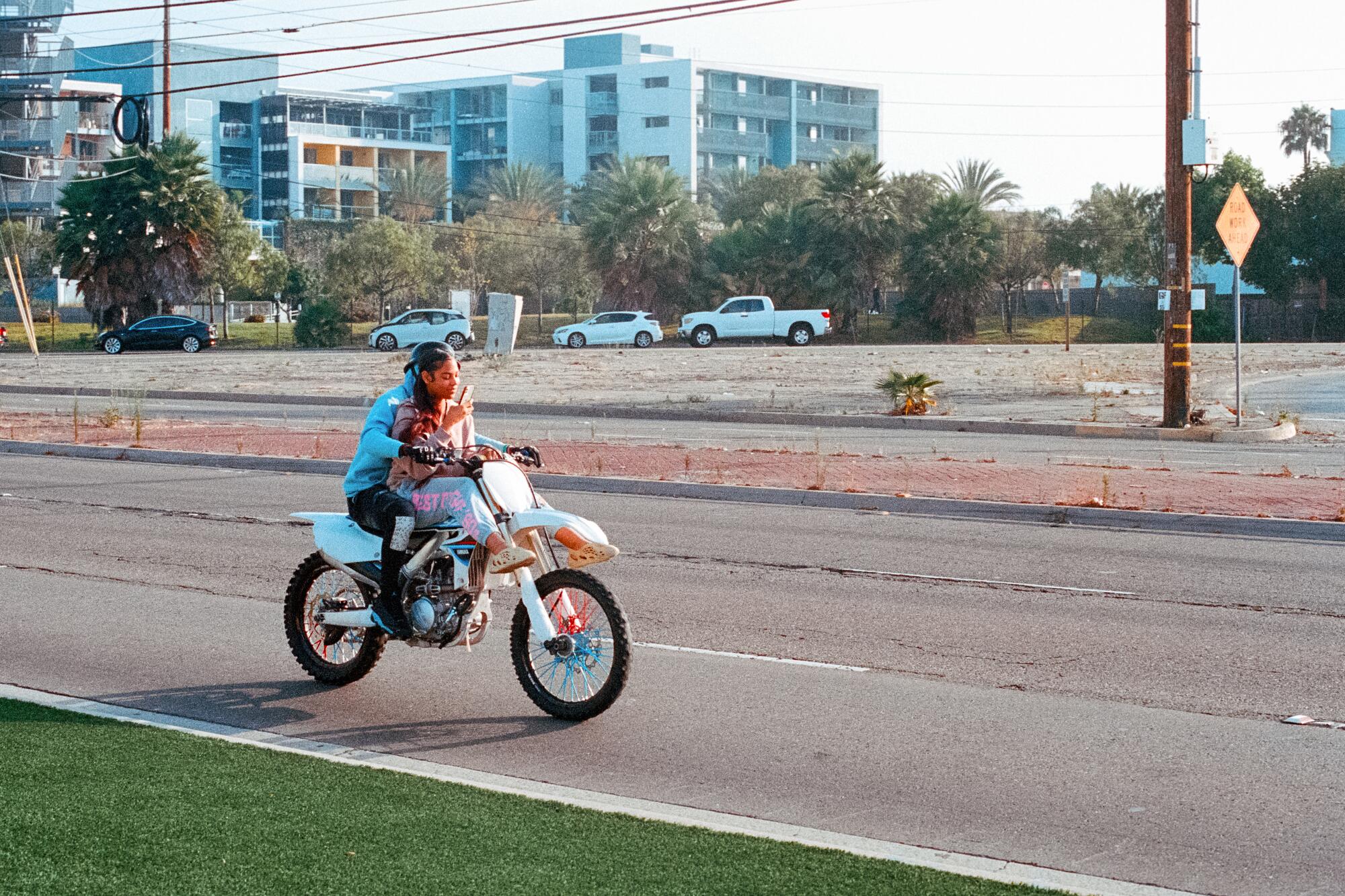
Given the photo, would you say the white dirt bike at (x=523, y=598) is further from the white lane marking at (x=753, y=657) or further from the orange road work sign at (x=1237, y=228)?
the orange road work sign at (x=1237, y=228)

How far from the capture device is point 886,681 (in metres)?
7.73

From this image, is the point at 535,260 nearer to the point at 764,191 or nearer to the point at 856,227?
the point at 856,227

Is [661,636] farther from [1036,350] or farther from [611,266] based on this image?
[611,266]

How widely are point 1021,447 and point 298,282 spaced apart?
54.5 metres

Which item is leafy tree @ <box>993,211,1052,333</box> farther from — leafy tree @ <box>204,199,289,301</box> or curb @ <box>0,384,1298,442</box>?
curb @ <box>0,384,1298,442</box>

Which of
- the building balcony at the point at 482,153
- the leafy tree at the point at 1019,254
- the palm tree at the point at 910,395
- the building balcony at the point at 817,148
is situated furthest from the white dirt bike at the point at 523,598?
the building balcony at the point at 817,148

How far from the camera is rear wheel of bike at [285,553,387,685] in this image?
24.5ft

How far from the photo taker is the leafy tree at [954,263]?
2499 inches

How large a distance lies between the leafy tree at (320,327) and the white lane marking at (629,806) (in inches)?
2036

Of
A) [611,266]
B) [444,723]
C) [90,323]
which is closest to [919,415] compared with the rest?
[444,723]

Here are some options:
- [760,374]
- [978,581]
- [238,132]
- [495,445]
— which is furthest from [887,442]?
[238,132]

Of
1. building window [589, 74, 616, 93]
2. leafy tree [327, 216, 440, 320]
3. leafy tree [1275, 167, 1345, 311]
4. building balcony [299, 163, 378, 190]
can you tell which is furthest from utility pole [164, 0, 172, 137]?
building window [589, 74, 616, 93]

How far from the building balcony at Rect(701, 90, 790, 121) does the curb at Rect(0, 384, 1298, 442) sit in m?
92.6

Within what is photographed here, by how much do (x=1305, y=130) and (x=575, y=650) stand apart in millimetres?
99855
